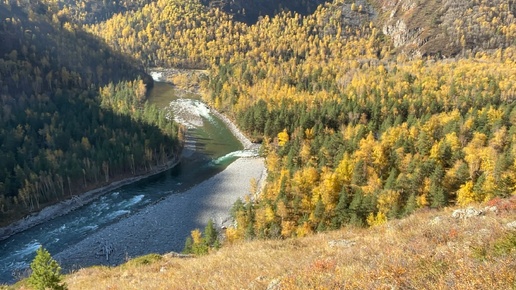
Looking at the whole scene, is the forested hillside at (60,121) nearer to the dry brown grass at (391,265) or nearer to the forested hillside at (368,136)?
the forested hillside at (368,136)

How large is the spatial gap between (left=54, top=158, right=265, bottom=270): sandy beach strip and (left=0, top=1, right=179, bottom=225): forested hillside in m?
18.9

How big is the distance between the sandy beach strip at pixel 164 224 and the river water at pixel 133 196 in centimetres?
334

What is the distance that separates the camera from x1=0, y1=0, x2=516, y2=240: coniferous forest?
62.7 metres

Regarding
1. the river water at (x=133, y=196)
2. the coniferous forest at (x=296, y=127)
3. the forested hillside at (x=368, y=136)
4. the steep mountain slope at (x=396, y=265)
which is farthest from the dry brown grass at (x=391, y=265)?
the river water at (x=133, y=196)

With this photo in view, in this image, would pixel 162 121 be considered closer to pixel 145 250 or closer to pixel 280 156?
pixel 280 156

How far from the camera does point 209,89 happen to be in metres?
167

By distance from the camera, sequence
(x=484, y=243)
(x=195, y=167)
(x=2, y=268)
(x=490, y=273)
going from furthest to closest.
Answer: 1. (x=195, y=167)
2. (x=2, y=268)
3. (x=484, y=243)
4. (x=490, y=273)

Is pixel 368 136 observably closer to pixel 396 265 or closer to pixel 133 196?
pixel 133 196

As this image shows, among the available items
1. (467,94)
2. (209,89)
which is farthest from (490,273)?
(209,89)

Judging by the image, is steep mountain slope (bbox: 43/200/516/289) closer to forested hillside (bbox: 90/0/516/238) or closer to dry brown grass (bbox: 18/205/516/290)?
dry brown grass (bbox: 18/205/516/290)

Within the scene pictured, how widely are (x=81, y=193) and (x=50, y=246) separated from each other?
64.6 feet

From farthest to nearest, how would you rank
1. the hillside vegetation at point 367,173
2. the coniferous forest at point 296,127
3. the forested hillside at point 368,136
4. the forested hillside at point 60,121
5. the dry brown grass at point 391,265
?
the forested hillside at point 60,121, the coniferous forest at point 296,127, the forested hillside at point 368,136, the hillside vegetation at point 367,173, the dry brown grass at point 391,265

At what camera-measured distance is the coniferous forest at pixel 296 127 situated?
62.7 meters

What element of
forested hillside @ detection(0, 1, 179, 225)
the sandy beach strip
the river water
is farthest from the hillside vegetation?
the river water
